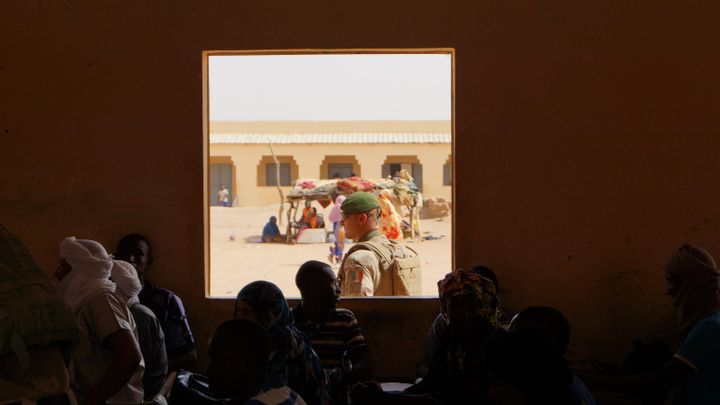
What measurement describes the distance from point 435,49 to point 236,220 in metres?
26.0

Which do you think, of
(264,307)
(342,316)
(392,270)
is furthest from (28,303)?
(392,270)

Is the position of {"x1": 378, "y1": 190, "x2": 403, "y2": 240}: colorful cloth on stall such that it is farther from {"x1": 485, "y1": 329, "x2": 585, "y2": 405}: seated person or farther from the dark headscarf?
the dark headscarf

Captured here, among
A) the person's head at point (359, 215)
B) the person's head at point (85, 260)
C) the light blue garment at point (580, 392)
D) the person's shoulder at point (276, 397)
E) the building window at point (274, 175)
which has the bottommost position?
the person's shoulder at point (276, 397)

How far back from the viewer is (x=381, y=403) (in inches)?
145

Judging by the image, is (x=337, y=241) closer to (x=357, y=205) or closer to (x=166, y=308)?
(x=357, y=205)

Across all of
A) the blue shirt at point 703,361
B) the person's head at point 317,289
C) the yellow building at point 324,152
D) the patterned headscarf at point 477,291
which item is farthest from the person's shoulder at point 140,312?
the yellow building at point 324,152

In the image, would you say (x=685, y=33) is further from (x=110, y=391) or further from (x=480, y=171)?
(x=110, y=391)

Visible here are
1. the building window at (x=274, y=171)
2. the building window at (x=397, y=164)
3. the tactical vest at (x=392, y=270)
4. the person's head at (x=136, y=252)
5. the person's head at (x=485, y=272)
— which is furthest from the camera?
the building window at (x=274, y=171)

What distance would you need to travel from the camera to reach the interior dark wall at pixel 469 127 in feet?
17.2

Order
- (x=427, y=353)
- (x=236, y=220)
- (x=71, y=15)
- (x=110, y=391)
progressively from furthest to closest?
1. (x=236, y=220)
2. (x=71, y=15)
3. (x=427, y=353)
4. (x=110, y=391)

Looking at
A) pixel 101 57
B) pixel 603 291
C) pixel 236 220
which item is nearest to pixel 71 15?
pixel 101 57

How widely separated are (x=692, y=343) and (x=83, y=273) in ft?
8.27

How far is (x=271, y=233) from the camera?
1049 inches

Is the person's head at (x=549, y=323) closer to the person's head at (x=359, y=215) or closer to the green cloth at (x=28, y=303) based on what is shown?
the green cloth at (x=28, y=303)
